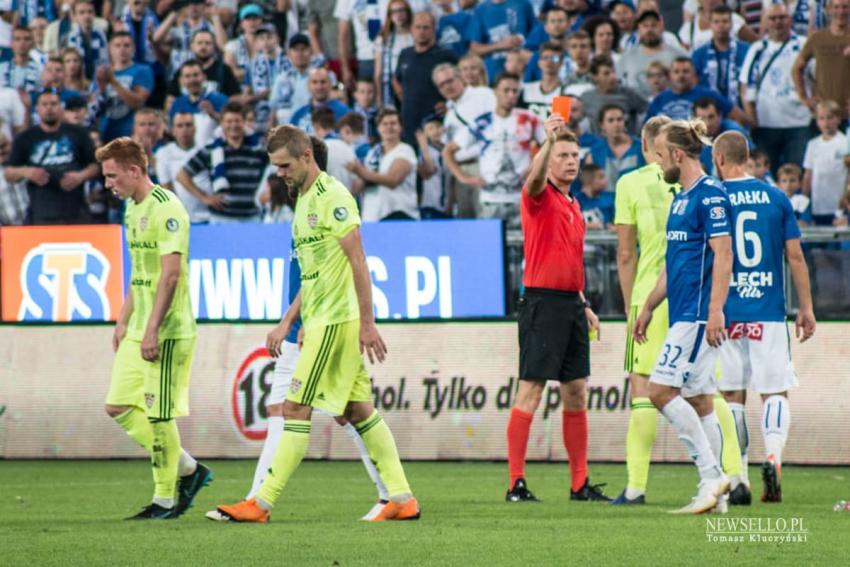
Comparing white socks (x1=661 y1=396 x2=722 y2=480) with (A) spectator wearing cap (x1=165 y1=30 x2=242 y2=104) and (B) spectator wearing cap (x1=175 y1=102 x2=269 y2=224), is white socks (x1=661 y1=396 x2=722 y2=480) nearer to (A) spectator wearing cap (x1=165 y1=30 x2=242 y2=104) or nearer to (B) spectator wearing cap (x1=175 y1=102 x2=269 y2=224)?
(B) spectator wearing cap (x1=175 y1=102 x2=269 y2=224)

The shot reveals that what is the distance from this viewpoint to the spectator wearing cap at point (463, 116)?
19375 mm

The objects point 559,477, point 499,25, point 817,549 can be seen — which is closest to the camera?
point 817,549

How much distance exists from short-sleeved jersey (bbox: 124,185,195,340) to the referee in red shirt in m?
2.38

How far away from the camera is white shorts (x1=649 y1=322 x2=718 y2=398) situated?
1024cm

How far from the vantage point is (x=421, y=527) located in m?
9.77

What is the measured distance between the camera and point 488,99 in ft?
63.9

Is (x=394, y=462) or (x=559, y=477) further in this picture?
(x=559, y=477)

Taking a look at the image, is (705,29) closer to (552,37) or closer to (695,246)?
(552,37)

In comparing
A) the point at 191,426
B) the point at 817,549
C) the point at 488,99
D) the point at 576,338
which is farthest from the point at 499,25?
the point at 817,549

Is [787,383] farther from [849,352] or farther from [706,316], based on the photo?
[849,352]

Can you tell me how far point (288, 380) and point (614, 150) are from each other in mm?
8383

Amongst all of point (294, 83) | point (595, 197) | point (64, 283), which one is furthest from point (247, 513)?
point (294, 83)

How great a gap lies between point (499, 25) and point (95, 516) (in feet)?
38.2

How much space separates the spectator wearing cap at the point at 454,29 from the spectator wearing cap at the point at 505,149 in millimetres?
2414
